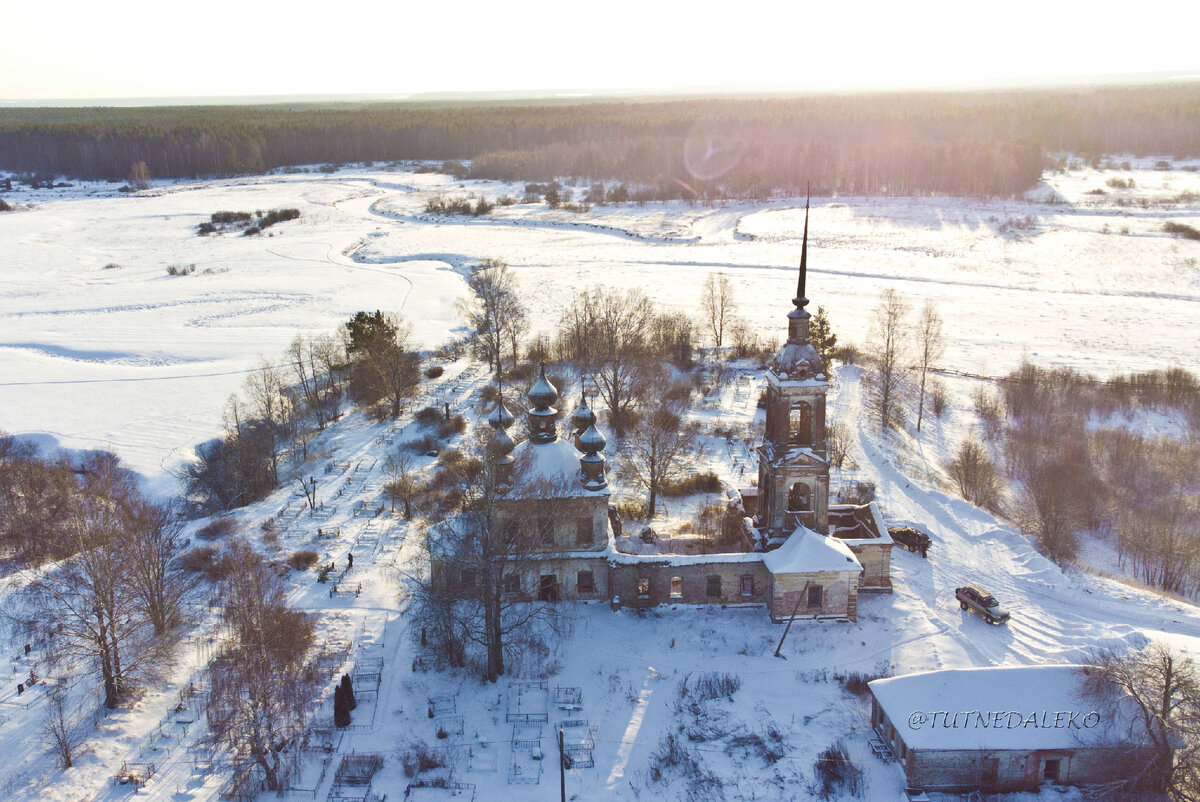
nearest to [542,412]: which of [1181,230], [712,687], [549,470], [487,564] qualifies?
[549,470]

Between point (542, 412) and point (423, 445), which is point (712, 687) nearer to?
point (542, 412)

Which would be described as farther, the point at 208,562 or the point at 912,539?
the point at 912,539

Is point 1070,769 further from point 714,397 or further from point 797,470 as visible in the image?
point 714,397

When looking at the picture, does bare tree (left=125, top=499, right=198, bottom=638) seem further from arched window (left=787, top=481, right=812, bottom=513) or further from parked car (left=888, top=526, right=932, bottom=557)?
parked car (left=888, top=526, right=932, bottom=557)

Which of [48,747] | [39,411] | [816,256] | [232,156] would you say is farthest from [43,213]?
[48,747]

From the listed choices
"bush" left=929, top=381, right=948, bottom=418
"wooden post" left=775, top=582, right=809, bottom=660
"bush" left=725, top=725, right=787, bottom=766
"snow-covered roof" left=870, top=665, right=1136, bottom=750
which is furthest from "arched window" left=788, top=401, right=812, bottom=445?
"bush" left=929, top=381, right=948, bottom=418

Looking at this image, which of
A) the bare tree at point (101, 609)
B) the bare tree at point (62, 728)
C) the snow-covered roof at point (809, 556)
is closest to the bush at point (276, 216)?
the bare tree at point (101, 609)
